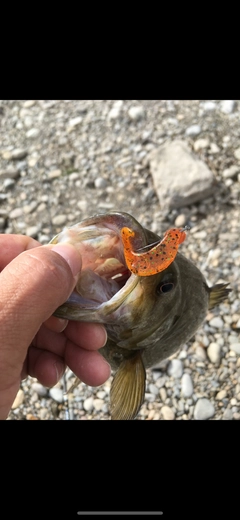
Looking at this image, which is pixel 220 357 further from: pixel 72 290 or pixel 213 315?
pixel 72 290

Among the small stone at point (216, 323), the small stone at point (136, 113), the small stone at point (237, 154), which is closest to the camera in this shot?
the small stone at point (216, 323)

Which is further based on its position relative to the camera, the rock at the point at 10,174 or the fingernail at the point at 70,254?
the rock at the point at 10,174

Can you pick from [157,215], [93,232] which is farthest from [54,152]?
[93,232]

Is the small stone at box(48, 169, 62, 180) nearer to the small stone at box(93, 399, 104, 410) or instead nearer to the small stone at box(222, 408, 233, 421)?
the small stone at box(93, 399, 104, 410)

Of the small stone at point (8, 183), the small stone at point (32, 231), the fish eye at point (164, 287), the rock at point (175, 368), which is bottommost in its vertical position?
the rock at point (175, 368)

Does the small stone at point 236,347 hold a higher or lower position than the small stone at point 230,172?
lower

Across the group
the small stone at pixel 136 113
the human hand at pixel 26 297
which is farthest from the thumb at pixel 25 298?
the small stone at pixel 136 113

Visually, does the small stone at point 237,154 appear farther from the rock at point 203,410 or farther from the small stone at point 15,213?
the rock at point 203,410

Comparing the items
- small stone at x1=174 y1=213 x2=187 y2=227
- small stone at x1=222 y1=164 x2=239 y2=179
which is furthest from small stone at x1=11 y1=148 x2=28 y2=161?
small stone at x1=222 y1=164 x2=239 y2=179
